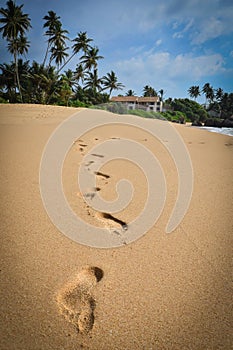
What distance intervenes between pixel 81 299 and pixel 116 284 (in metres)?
0.18

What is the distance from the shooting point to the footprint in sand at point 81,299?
2.69ft

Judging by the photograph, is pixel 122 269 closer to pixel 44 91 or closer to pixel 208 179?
pixel 208 179

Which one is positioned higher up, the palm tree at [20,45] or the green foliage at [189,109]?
the palm tree at [20,45]

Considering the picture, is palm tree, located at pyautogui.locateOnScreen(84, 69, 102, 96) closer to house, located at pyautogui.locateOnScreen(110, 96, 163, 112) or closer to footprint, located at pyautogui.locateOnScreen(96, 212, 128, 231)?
house, located at pyautogui.locateOnScreen(110, 96, 163, 112)

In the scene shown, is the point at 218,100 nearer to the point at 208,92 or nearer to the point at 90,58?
the point at 208,92

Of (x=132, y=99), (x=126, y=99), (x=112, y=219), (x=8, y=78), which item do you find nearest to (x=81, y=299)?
(x=112, y=219)

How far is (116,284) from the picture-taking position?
0.99 meters

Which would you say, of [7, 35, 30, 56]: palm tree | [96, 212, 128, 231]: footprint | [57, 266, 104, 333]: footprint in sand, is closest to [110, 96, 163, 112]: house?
[7, 35, 30, 56]: palm tree

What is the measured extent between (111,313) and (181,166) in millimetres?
2503

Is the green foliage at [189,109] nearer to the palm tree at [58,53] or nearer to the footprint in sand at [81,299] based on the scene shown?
the palm tree at [58,53]

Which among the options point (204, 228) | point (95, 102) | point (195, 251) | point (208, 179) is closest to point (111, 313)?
point (195, 251)

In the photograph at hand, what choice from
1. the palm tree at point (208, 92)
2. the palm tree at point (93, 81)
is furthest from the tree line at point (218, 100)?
the palm tree at point (93, 81)

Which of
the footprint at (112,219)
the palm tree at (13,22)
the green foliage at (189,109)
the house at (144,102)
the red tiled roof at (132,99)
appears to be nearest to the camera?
the footprint at (112,219)

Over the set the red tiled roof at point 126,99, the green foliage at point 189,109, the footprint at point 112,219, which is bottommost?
the footprint at point 112,219
